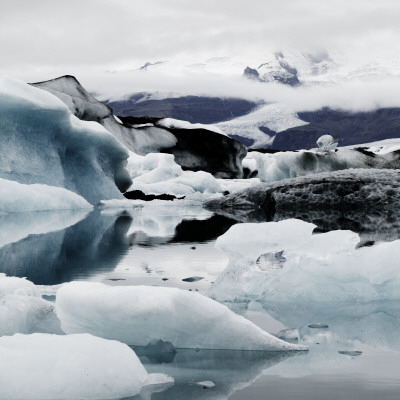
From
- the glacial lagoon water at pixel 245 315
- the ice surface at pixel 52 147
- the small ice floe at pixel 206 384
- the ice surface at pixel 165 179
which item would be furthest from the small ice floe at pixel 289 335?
the ice surface at pixel 165 179

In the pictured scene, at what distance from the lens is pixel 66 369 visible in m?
2.10

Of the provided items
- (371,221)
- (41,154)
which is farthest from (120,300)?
(41,154)

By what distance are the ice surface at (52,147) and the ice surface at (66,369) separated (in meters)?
10.1

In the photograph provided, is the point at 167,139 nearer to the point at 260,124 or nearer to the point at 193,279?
the point at 193,279

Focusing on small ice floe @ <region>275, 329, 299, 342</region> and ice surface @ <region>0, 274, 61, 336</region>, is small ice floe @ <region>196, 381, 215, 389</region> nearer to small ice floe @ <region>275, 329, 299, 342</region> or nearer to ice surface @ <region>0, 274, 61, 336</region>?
Answer: small ice floe @ <region>275, 329, 299, 342</region>

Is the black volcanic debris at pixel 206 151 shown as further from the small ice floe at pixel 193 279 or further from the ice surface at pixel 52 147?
the small ice floe at pixel 193 279

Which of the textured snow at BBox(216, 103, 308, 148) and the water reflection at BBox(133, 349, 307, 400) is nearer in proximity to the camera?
the water reflection at BBox(133, 349, 307, 400)

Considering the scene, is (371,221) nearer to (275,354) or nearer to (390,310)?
(390,310)

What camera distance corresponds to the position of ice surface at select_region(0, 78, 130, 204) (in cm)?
1233

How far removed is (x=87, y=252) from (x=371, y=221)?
4780 millimetres

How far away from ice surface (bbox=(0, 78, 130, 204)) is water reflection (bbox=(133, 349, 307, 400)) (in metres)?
9.81

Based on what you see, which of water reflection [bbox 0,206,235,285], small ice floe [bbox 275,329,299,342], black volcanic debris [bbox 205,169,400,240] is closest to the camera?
small ice floe [bbox 275,329,299,342]

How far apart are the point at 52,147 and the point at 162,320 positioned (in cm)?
1114

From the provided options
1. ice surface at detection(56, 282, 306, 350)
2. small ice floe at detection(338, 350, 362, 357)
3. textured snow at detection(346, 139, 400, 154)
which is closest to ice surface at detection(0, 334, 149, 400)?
ice surface at detection(56, 282, 306, 350)
